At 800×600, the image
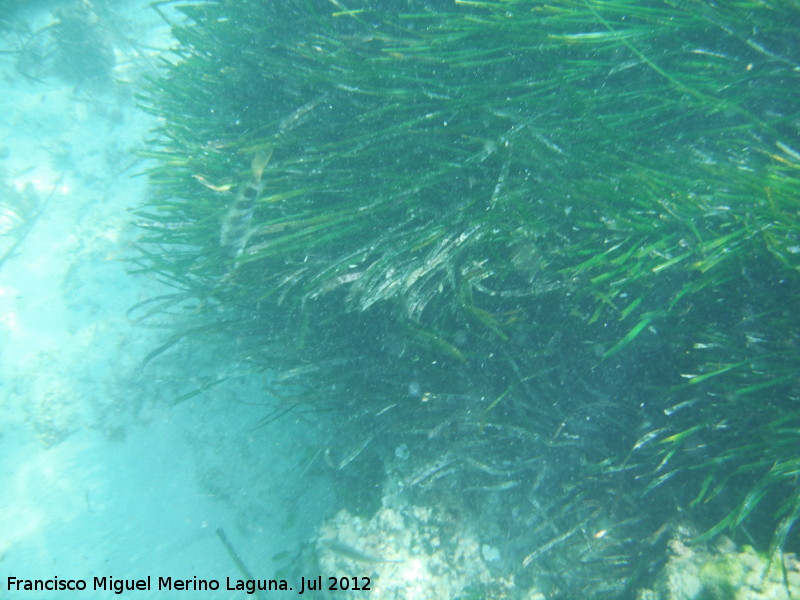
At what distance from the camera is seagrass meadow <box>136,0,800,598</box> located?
1840 millimetres

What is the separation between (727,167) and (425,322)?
1.61 m

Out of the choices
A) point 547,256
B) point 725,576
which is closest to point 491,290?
point 547,256

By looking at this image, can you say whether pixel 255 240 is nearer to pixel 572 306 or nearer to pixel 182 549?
pixel 572 306

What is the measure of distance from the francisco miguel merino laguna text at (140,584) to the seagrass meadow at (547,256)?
111cm

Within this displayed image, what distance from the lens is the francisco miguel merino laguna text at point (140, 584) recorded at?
3.14 metres

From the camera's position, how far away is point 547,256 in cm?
208

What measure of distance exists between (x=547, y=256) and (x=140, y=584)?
4.30 metres

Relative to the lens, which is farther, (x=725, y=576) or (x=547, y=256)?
(x=547, y=256)

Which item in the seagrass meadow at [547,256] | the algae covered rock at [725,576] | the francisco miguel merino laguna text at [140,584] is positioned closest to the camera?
the algae covered rock at [725,576]

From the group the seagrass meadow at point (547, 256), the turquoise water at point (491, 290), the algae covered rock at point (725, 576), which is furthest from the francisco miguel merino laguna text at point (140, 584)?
the algae covered rock at point (725, 576)

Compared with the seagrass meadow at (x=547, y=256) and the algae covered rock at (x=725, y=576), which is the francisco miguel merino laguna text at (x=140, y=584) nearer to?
the seagrass meadow at (x=547, y=256)

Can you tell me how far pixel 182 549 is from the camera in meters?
3.56

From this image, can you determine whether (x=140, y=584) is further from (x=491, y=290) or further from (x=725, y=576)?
(x=725, y=576)

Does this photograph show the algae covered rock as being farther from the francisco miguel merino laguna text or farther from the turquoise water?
the francisco miguel merino laguna text
